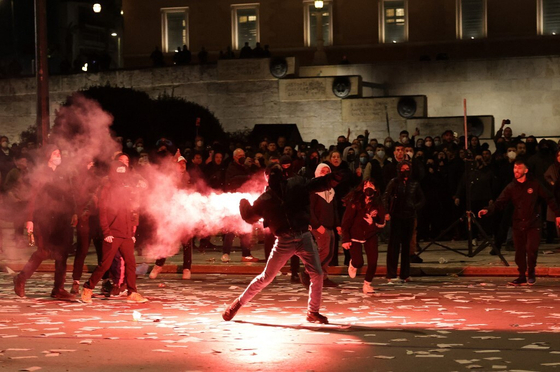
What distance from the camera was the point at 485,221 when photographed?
20844mm

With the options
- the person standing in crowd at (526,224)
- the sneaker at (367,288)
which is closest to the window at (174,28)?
the person standing in crowd at (526,224)

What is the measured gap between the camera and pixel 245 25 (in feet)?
138

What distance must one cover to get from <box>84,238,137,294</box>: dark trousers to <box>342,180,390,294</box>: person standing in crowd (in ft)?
10.0

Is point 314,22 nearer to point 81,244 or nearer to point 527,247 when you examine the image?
point 527,247

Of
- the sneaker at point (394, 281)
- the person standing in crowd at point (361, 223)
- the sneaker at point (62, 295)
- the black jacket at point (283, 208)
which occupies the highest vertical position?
the black jacket at point (283, 208)

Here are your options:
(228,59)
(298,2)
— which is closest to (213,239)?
(228,59)

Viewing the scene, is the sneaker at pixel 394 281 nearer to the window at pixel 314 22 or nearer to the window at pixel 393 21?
the window at pixel 393 21

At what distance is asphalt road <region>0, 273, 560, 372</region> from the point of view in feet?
29.9

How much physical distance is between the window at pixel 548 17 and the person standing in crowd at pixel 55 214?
90.7 ft

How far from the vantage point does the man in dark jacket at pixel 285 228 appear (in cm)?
1141

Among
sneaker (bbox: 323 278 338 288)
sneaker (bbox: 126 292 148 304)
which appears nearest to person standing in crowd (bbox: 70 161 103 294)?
sneaker (bbox: 126 292 148 304)

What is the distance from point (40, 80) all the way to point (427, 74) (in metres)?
19.0

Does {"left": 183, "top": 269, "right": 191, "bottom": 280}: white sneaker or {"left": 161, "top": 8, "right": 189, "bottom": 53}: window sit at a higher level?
{"left": 161, "top": 8, "right": 189, "bottom": 53}: window

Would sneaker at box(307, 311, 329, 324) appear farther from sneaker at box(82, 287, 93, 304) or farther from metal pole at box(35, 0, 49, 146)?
metal pole at box(35, 0, 49, 146)
